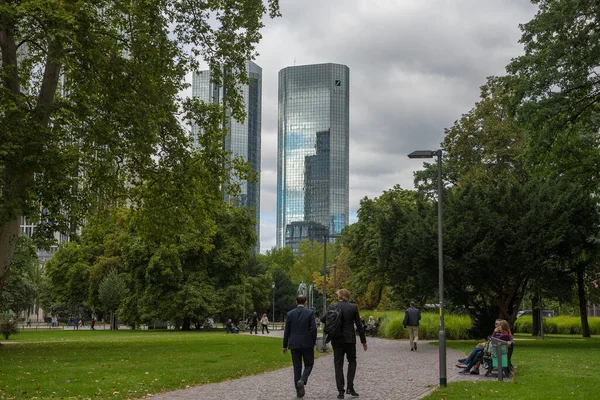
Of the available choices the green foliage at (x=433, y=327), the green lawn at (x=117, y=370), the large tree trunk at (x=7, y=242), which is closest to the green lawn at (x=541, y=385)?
the green lawn at (x=117, y=370)

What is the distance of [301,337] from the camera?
39.3 ft

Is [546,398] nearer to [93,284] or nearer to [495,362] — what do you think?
[495,362]

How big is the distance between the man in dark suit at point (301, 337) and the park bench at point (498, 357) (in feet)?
16.7

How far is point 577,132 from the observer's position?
26.8 metres

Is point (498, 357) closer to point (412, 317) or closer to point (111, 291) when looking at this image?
point (412, 317)

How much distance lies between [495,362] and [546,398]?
412 centimetres

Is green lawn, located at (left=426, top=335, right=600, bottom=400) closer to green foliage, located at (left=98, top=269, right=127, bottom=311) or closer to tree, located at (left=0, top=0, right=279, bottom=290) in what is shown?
tree, located at (left=0, top=0, right=279, bottom=290)

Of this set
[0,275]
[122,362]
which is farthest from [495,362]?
[0,275]

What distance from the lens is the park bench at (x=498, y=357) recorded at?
48.6 ft

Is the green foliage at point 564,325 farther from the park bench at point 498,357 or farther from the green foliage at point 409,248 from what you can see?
the park bench at point 498,357

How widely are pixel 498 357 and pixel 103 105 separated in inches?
568

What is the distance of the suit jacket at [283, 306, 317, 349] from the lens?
1195 centimetres

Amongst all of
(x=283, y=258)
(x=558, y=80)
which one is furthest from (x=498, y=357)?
(x=283, y=258)

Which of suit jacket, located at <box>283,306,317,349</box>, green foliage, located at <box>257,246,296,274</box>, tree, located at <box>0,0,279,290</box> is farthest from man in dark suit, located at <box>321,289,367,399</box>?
green foliage, located at <box>257,246,296,274</box>
